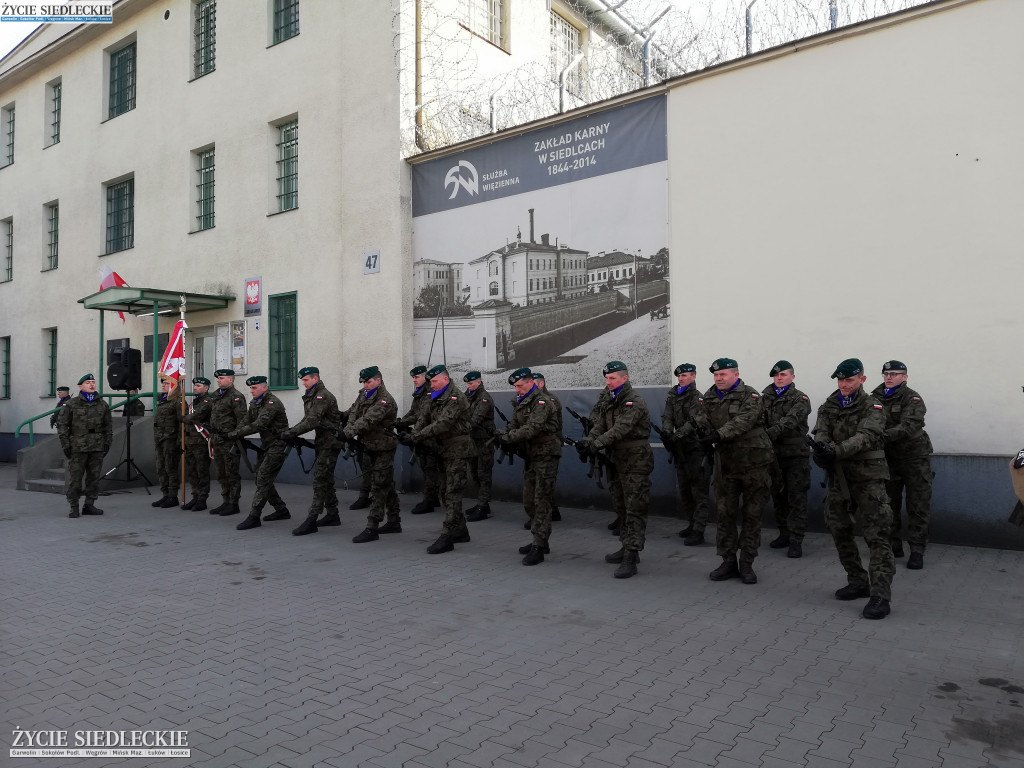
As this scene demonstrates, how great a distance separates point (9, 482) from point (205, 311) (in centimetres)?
524

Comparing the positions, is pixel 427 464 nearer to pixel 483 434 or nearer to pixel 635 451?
pixel 483 434

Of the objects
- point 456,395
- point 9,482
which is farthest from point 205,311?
point 456,395

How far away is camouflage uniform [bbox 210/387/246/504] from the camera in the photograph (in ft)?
35.1

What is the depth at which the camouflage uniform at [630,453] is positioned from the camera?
22.7 feet

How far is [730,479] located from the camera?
6609mm

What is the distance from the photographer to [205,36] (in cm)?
1627

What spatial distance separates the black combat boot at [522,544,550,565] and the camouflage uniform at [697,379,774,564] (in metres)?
1.68

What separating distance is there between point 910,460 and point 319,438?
634 centimetres

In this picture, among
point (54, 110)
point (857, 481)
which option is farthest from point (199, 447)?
point (54, 110)

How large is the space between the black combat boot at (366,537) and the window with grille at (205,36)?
11795mm

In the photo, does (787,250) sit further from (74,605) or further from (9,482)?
(9,482)

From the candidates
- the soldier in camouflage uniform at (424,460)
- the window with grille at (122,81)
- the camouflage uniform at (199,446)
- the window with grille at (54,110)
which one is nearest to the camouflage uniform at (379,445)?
the soldier in camouflage uniform at (424,460)

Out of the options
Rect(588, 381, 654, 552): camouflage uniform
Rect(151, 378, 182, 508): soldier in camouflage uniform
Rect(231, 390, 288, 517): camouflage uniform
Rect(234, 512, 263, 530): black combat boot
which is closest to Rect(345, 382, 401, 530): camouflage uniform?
Rect(231, 390, 288, 517): camouflage uniform

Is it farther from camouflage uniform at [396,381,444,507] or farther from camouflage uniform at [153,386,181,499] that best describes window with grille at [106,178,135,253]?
camouflage uniform at [396,381,444,507]
